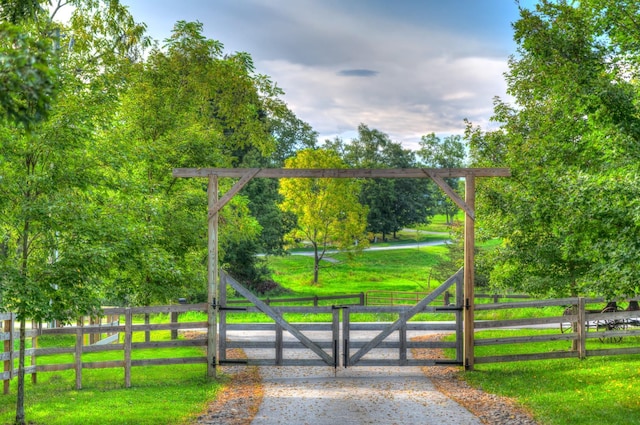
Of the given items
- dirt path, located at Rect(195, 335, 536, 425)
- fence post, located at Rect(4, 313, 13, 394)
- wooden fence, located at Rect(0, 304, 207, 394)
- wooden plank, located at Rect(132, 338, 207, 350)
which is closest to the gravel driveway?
dirt path, located at Rect(195, 335, 536, 425)

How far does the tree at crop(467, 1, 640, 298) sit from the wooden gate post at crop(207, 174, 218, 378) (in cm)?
668

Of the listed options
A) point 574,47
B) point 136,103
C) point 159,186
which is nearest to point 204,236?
point 159,186

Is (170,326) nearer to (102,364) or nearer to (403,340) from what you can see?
(102,364)

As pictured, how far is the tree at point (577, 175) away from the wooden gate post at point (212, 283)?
6.68 meters

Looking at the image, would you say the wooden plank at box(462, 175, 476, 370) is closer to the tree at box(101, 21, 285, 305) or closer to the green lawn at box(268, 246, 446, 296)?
the tree at box(101, 21, 285, 305)

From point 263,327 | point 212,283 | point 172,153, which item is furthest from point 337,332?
point 172,153

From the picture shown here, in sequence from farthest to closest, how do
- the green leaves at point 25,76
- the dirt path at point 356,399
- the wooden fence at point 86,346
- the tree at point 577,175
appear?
the wooden fence at point 86,346, the tree at point 577,175, the dirt path at point 356,399, the green leaves at point 25,76

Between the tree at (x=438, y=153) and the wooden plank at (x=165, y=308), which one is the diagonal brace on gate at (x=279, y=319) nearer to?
the wooden plank at (x=165, y=308)

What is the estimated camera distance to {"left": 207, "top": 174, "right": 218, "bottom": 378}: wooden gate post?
44.8 ft

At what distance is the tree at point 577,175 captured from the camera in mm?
10492

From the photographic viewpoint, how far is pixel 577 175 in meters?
11.9

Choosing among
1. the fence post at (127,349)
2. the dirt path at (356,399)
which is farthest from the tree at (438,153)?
the fence post at (127,349)

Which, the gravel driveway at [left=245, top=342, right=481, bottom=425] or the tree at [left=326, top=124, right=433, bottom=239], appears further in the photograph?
the tree at [left=326, top=124, right=433, bottom=239]

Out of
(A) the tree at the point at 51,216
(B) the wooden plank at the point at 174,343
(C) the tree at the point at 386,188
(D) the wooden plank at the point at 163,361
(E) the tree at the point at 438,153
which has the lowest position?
(D) the wooden plank at the point at 163,361
